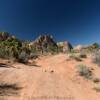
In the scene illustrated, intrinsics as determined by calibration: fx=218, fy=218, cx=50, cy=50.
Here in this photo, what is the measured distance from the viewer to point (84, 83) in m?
15.9

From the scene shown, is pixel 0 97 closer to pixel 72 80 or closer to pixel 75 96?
pixel 75 96

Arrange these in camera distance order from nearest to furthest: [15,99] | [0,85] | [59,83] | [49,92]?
[15,99] < [49,92] < [0,85] < [59,83]

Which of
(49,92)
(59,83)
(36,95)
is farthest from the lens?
(59,83)

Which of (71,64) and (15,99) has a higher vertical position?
(71,64)

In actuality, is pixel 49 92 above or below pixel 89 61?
below

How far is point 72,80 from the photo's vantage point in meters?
16.6

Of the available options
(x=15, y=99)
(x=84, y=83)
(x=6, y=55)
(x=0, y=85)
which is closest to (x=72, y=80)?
(x=84, y=83)

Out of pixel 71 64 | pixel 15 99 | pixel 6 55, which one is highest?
pixel 6 55

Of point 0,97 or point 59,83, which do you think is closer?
point 0,97

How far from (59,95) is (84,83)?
4606 mm

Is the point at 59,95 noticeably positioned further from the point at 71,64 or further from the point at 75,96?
the point at 71,64

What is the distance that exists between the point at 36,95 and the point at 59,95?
1292mm

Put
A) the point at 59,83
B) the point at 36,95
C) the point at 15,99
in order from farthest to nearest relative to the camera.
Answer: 1. the point at 59,83
2. the point at 36,95
3. the point at 15,99

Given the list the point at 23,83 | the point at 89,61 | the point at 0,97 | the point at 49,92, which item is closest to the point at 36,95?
the point at 49,92
